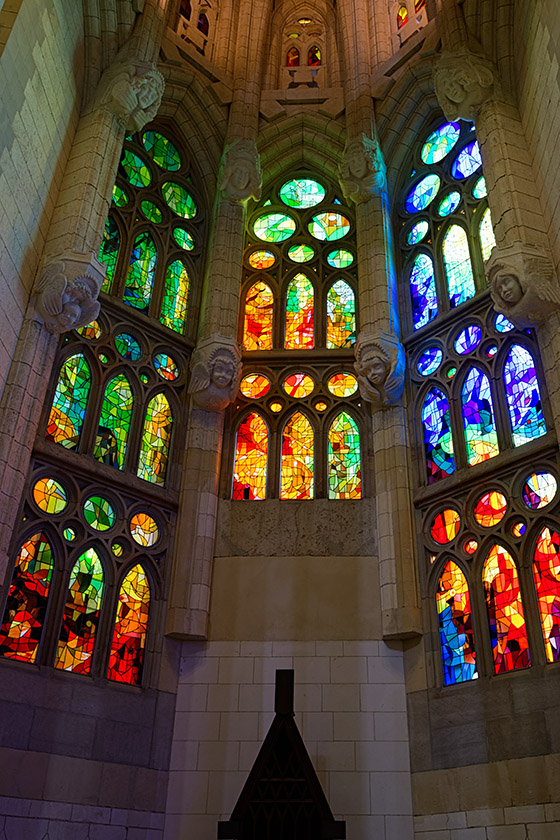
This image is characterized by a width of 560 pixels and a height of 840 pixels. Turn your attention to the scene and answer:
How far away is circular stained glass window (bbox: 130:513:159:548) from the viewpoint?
9.88 m

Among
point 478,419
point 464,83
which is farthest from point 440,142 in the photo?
point 478,419

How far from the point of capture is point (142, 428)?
10.5m

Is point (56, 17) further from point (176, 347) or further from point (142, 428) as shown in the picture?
point (142, 428)

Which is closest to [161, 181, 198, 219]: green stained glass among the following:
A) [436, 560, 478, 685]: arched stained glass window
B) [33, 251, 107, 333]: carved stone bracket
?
[33, 251, 107, 333]: carved stone bracket

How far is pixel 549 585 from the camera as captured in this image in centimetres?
828

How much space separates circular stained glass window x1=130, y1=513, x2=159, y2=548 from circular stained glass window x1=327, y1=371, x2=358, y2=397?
336cm

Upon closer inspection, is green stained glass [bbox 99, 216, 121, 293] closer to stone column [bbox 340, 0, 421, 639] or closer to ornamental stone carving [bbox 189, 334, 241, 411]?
ornamental stone carving [bbox 189, 334, 241, 411]

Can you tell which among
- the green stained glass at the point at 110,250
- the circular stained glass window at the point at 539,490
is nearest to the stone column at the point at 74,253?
the green stained glass at the point at 110,250

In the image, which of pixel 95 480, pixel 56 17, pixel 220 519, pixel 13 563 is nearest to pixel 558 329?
pixel 220 519

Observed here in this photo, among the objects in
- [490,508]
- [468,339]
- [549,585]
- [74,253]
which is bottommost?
[549,585]

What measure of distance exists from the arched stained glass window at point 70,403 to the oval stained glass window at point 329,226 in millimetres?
5030

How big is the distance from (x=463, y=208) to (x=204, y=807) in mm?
8778

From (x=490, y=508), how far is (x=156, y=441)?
4.56 meters

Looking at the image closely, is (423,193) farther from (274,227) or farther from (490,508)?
(490,508)
